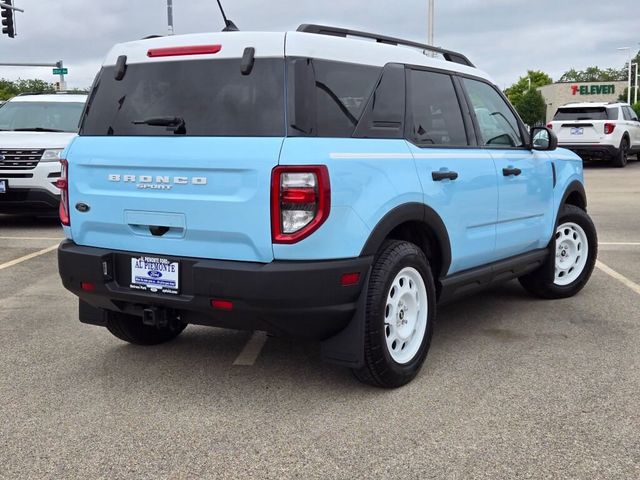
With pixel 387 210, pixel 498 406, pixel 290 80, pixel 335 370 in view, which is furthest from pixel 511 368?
pixel 290 80

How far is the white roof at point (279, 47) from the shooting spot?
11.4ft

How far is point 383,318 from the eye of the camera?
3.64 m

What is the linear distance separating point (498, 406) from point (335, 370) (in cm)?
99

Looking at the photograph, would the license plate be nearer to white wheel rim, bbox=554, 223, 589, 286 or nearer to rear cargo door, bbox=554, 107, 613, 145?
white wheel rim, bbox=554, 223, 589, 286

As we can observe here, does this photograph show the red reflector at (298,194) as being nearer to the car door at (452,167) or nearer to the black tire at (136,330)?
the car door at (452,167)

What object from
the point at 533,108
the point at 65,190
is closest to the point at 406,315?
the point at 65,190

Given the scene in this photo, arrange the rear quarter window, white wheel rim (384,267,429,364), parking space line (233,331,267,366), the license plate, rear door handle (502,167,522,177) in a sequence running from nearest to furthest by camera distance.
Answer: the rear quarter window
the license plate
white wheel rim (384,267,429,364)
parking space line (233,331,267,366)
rear door handle (502,167,522,177)

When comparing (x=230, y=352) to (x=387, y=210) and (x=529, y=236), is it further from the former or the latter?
(x=529, y=236)

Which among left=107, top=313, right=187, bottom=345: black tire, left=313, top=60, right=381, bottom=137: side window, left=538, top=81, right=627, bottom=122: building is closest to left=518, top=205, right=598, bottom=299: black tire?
left=313, top=60, right=381, bottom=137: side window

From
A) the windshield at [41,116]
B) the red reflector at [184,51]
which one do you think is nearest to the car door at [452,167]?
the red reflector at [184,51]

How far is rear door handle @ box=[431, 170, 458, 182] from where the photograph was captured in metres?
4.04

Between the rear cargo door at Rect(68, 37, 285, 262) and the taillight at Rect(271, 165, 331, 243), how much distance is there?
5 centimetres

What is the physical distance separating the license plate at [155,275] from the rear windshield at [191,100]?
654 mm

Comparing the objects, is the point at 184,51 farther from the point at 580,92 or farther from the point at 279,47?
the point at 580,92
